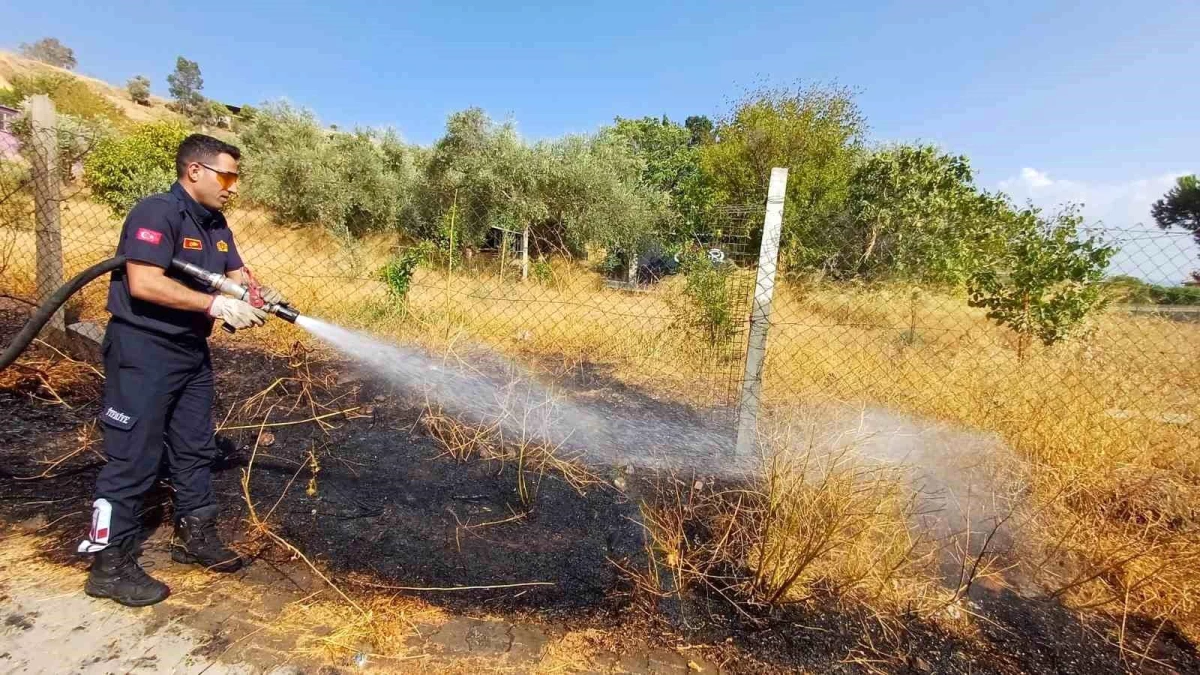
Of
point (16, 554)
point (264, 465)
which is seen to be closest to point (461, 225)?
point (264, 465)

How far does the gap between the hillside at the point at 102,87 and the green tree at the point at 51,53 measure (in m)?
7.32

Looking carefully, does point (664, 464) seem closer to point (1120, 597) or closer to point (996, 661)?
point (996, 661)

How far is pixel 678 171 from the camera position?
92.3 ft

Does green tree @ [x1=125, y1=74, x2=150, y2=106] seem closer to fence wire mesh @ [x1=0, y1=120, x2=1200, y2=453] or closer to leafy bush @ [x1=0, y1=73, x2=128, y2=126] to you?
leafy bush @ [x1=0, y1=73, x2=128, y2=126]

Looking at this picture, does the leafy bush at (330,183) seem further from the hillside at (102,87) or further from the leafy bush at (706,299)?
the hillside at (102,87)

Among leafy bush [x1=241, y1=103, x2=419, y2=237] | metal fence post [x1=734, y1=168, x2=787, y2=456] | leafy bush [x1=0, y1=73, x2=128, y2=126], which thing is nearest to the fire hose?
metal fence post [x1=734, y1=168, x2=787, y2=456]

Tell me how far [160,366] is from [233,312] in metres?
0.34

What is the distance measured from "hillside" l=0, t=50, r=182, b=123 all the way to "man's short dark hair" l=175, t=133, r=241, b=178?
158ft

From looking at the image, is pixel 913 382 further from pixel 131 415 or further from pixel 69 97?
pixel 69 97

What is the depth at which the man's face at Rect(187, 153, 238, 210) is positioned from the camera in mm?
2096

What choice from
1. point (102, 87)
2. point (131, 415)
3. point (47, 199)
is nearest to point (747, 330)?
point (131, 415)

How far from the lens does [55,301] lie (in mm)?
2037

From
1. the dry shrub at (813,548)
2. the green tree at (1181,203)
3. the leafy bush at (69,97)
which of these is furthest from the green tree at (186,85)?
the green tree at (1181,203)

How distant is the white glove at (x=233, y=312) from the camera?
6.47 ft
